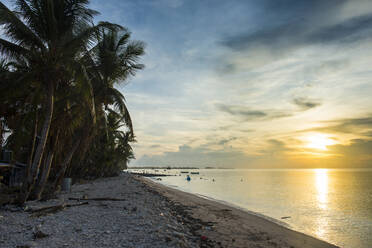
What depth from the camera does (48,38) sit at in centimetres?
1006

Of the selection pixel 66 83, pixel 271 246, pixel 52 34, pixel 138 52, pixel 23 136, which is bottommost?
pixel 271 246

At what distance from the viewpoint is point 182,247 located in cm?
610

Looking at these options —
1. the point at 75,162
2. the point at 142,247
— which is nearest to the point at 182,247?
the point at 142,247

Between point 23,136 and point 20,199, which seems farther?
point 23,136

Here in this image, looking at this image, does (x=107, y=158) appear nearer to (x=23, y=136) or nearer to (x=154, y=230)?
(x=23, y=136)

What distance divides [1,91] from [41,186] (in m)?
4.91

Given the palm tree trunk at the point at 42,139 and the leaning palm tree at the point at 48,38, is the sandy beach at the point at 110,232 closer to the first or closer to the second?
the palm tree trunk at the point at 42,139

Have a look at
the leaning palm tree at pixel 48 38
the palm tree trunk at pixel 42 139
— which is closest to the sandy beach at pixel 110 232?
the palm tree trunk at pixel 42 139

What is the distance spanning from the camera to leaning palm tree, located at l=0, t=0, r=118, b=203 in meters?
9.81

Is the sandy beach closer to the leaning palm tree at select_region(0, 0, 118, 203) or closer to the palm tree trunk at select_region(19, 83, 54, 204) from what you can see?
the palm tree trunk at select_region(19, 83, 54, 204)

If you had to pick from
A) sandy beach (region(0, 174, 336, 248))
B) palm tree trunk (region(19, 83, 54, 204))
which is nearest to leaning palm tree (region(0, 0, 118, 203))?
palm tree trunk (region(19, 83, 54, 204))

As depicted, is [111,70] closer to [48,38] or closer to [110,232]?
[48,38]

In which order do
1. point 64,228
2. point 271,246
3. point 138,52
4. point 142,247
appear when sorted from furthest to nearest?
point 138,52
point 271,246
point 64,228
point 142,247

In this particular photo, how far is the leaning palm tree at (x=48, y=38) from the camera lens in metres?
9.81
